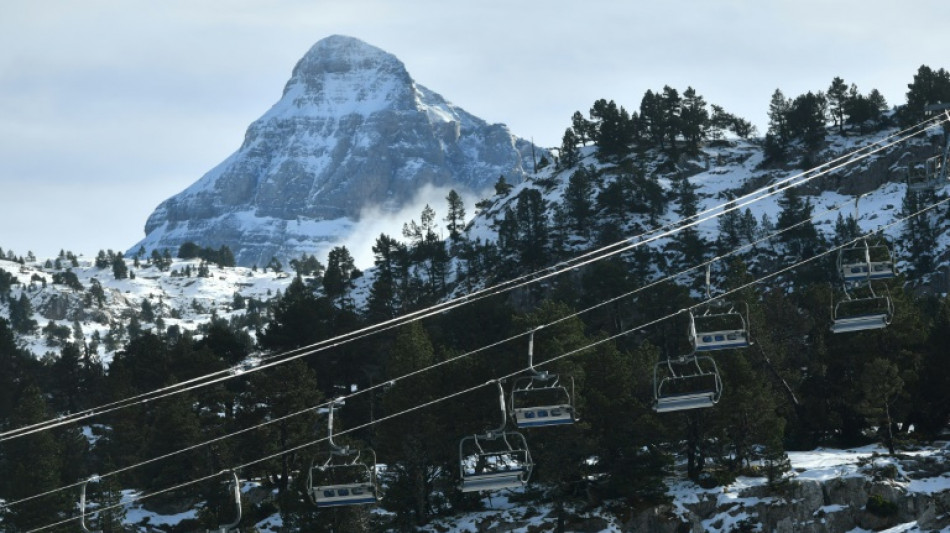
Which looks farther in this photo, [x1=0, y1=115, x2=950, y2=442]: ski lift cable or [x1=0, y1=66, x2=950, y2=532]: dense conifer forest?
[x1=0, y1=66, x2=950, y2=532]: dense conifer forest

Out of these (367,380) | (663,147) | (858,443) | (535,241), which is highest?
(663,147)

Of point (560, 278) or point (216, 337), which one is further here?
point (560, 278)

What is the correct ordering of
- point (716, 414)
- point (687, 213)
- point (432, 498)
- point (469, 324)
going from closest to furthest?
point (716, 414), point (432, 498), point (469, 324), point (687, 213)

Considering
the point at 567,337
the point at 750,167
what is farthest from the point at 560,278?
the point at 567,337

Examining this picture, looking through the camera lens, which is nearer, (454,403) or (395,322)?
(454,403)

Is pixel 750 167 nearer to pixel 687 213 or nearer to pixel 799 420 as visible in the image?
pixel 687 213

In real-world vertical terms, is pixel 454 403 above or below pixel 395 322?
below

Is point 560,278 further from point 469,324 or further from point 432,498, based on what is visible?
point 432,498

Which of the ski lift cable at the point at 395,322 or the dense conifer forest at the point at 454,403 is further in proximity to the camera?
the dense conifer forest at the point at 454,403

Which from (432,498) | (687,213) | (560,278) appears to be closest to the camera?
(432,498)

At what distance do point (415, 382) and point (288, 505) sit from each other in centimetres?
1177

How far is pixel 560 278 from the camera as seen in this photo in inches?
5404

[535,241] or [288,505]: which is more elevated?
[535,241]

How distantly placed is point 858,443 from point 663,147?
4555 inches
